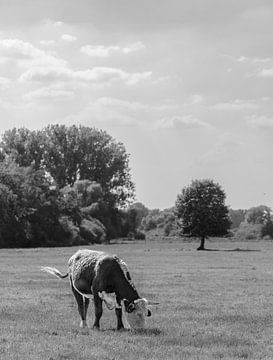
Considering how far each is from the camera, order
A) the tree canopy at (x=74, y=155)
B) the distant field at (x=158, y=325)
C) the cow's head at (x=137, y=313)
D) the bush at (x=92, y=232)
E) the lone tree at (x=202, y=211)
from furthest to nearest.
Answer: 1. the tree canopy at (x=74, y=155)
2. the bush at (x=92, y=232)
3. the lone tree at (x=202, y=211)
4. the cow's head at (x=137, y=313)
5. the distant field at (x=158, y=325)

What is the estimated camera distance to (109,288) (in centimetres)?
1761

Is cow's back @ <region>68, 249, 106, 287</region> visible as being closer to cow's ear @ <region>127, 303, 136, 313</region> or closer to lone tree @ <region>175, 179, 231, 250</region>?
cow's ear @ <region>127, 303, 136, 313</region>

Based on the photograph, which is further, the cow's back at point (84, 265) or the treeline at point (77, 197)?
the treeline at point (77, 197)

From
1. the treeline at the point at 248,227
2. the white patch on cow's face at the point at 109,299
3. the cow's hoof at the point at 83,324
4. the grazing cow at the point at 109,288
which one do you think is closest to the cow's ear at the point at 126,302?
the grazing cow at the point at 109,288

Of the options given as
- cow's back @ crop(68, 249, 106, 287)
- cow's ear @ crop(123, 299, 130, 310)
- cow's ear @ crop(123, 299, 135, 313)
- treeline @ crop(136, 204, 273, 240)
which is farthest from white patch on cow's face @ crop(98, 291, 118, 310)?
treeline @ crop(136, 204, 273, 240)

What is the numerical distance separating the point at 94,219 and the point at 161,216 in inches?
3329

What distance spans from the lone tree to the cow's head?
237 ft

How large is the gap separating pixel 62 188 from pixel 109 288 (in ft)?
336

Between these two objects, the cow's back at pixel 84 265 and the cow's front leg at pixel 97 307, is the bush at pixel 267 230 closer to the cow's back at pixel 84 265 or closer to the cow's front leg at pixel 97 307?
the cow's back at pixel 84 265

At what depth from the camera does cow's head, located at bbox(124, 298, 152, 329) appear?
55.3 feet

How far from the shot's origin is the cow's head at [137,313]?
16.9m

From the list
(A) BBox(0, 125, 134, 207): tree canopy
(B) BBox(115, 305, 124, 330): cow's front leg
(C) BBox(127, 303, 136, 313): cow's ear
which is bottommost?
(B) BBox(115, 305, 124, 330): cow's front leg

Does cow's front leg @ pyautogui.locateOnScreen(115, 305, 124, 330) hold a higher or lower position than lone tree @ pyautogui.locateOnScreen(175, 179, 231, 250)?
lower

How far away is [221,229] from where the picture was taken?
298ft
